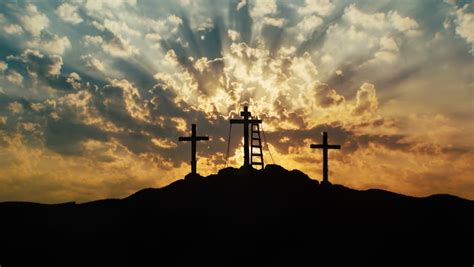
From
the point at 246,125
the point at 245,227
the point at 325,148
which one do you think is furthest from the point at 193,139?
the point at 325,148

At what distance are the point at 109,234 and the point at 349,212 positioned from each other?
14186 mm

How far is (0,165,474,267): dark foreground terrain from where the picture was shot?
23.8 metres

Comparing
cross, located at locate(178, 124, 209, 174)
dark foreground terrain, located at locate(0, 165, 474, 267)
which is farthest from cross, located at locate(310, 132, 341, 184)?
cross, located at locate(178, 124, 209, 174)

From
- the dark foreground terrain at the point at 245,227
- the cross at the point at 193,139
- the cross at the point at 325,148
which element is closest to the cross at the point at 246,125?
the dark foreground terrain at the point at 245,227

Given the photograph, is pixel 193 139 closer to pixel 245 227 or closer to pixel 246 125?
pixel 246 125

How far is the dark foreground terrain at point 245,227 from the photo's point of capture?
939 inches

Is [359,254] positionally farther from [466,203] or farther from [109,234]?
[109,234]

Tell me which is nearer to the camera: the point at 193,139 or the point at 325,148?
the point at 193,139

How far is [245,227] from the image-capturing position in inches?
1053

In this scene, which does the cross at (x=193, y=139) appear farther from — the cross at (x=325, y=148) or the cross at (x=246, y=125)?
the cross at (x=325, y=148)

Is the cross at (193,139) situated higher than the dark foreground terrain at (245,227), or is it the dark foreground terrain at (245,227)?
the cross at (193,139)

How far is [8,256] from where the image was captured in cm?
2425

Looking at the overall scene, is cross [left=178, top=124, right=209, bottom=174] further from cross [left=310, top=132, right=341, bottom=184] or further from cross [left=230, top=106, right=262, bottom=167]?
cross [left=310, top=132, right=341, bottom=184]

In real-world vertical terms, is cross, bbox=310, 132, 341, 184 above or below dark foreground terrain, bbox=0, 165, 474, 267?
above
